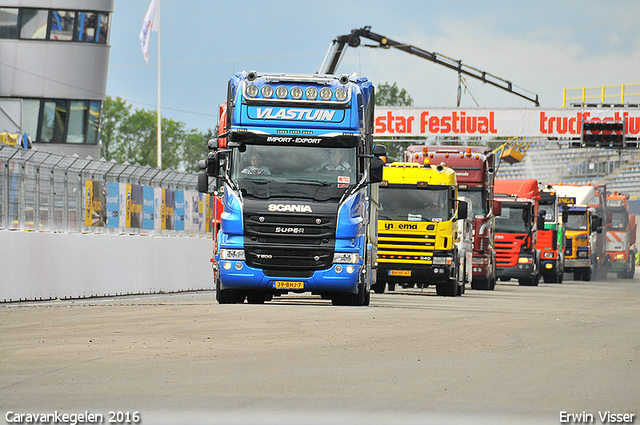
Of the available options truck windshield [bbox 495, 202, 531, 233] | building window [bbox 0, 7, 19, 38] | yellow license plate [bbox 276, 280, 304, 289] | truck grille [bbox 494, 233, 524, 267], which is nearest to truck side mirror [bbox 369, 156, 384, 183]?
yellow license plate [bbox 276, 280, 304, 289]

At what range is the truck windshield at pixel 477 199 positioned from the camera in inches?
1281

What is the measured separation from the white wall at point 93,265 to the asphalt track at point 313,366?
6.59 feet

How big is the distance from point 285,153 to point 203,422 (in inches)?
482

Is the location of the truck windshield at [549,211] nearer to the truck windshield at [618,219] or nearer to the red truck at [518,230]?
the red truck at [518,230]

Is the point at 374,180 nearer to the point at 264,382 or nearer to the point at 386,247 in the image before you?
the point at 386,247

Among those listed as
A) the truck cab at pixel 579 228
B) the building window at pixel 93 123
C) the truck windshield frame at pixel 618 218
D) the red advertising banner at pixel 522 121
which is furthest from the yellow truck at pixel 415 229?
the truck windshield frame at pixel 618 218

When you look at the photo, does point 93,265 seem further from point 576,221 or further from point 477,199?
point 576,221

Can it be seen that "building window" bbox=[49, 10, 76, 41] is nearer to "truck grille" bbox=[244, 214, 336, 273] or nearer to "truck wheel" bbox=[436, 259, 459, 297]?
"truck wheel" bbox=[436, 259, 459, 297]

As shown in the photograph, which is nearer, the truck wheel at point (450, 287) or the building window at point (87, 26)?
the truck wheel at point (450, 287)

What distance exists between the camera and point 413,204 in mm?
27531

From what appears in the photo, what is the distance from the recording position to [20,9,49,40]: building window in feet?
168

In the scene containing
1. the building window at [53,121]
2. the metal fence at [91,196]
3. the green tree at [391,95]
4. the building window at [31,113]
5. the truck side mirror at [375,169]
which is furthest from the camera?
the green tree at [391,95]

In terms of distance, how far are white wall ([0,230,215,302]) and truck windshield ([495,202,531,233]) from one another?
12.8 metres

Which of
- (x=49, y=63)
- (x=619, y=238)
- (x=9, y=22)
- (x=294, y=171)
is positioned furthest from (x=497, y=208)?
(x=9, y=22)
